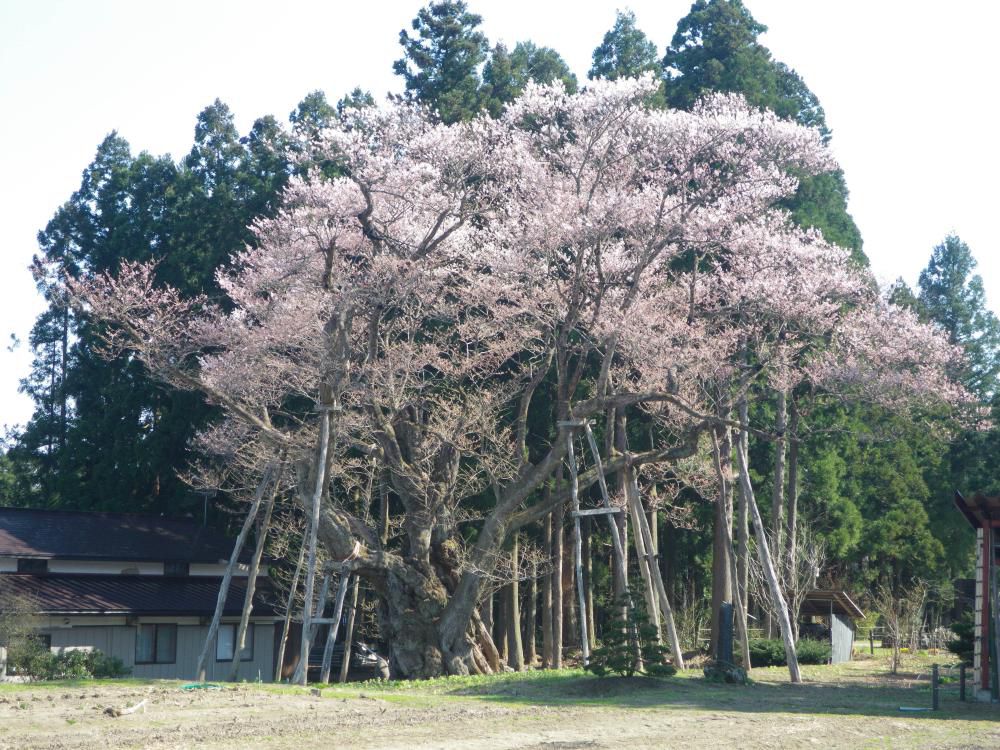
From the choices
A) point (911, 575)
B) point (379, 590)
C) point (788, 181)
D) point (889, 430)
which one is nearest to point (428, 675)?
point (379, 590)

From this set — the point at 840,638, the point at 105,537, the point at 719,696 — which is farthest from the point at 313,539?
the point at 840,638

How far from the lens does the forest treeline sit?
30.1m

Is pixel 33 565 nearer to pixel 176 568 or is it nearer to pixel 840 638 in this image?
pixel 176 568

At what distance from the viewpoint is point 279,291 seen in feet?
66.2

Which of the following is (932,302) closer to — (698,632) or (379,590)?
(698,632)

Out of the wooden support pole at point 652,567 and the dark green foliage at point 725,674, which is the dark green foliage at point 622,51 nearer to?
the wooden support pole at point 652,567

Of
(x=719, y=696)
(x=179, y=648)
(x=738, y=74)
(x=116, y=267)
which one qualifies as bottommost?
(x=179, y=648)

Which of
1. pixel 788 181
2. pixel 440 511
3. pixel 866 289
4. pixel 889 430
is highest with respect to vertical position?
pixel 788 181

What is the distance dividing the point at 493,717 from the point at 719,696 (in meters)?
3.98

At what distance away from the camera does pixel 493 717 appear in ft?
41.2

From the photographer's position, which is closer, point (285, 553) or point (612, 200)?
point (612, 200)

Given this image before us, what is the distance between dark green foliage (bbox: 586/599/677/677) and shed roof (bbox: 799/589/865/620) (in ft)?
41.5

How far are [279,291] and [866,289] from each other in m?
11.4

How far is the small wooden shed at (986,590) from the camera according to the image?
1522 centimetres
